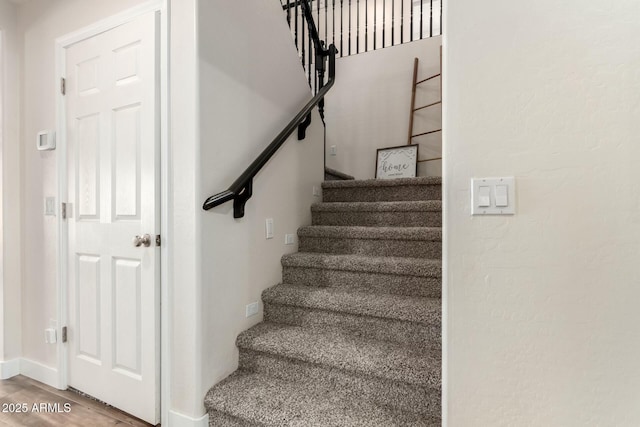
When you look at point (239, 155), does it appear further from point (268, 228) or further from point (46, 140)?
point (46, 140)

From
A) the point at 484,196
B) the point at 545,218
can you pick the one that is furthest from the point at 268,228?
the point at 545,218

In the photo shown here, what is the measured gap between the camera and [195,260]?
150cm

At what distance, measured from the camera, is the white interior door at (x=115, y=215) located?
164cm

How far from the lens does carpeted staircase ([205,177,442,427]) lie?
4.55 ft

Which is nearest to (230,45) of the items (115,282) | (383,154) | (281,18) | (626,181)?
(281,18)

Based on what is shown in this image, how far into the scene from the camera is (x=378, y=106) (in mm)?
3789

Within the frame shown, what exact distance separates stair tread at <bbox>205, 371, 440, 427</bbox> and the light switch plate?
952mm

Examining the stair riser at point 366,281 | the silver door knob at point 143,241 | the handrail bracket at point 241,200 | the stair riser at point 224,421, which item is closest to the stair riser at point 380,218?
the stair riser at point 366,281

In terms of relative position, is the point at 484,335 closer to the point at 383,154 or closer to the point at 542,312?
the point at 542,312

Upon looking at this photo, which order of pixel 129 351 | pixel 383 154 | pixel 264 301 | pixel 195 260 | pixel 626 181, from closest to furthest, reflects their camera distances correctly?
pixel 626 181 → pixel 195 260 → pixel 129 351 → pixel 264 301 → pixel 383 154

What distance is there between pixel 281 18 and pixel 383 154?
1.92 m

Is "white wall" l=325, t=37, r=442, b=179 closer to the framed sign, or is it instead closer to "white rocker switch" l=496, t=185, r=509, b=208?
the framed sign

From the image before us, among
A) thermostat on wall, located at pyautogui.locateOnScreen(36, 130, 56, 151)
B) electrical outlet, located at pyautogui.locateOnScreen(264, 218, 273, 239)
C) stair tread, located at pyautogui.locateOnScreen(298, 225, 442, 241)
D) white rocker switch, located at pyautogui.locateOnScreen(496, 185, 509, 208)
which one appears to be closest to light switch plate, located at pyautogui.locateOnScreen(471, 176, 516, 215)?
white rocker switch, located at pyautogui.locateOnScreen(496, 185, 509, 208)

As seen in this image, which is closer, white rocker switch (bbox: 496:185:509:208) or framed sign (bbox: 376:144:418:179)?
white rocker switch (bbox: 496:185:509:208)
